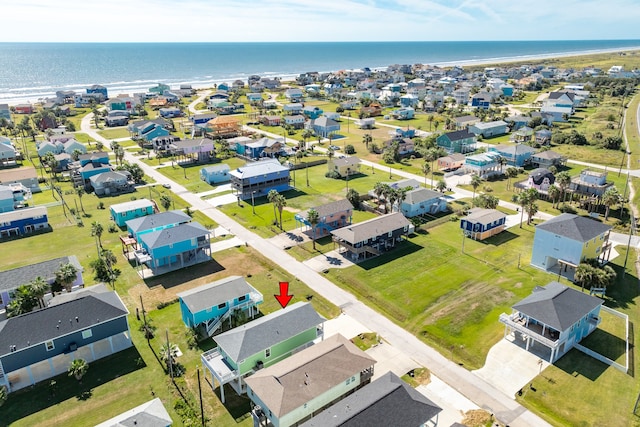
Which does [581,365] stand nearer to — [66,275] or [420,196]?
[420,196]

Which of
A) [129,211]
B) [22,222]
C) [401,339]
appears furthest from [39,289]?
[401,339]

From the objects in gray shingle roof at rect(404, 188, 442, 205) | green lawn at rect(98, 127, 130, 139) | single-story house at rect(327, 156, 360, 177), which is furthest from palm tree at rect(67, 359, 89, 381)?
green lawn at rect(98, 127, 130, 139)

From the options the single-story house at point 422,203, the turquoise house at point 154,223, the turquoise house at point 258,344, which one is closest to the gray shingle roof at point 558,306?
the turquoise house at point 258,344

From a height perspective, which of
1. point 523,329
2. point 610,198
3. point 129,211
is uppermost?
point 610,198

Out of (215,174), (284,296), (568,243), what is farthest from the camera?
(215,174)

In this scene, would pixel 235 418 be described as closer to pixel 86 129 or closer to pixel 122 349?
pixel 122 349

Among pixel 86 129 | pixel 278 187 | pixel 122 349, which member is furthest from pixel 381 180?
pixel 86 129
